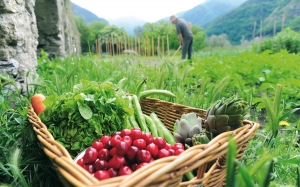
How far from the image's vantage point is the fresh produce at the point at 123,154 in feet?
2.94

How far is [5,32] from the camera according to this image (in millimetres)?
1915

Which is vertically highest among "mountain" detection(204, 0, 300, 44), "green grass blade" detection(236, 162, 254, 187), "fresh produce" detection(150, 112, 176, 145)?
"mountain" detection(204, 0, 300, 44)

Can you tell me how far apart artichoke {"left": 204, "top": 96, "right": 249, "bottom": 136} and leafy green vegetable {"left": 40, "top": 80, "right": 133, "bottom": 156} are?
15.7 inches

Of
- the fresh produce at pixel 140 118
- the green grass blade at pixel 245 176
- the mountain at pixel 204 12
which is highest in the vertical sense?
the mountain at pixel 204 12

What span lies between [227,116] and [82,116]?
0.63 m

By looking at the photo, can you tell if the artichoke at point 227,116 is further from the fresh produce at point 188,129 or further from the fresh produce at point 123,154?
the fresh produce at point 123,154

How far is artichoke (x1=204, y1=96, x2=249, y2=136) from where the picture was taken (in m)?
1.11

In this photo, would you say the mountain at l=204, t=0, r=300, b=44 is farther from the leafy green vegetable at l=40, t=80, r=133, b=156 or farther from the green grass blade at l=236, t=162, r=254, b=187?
the green grass blade at l=236, t=162, r=254, b=187

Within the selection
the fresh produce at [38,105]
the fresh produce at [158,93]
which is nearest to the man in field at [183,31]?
the fresh produce at [158,93]

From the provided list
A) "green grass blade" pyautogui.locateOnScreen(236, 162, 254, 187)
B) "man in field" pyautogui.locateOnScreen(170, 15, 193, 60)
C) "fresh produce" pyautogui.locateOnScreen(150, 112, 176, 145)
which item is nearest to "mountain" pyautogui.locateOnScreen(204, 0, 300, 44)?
"man in field" pyautogui.locateOnScreen(170, 15, 193, 60)

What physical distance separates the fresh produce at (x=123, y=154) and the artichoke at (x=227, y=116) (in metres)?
0.24

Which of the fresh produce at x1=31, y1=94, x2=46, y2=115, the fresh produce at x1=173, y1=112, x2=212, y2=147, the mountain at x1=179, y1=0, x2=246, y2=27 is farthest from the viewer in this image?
the mountain at x1=179, y1=0, x2=246, y2=27

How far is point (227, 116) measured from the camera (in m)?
1.11

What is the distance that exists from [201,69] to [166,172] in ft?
11.9
